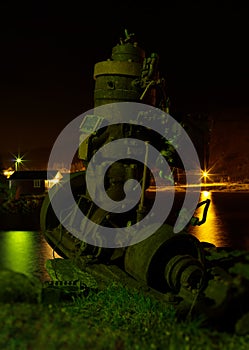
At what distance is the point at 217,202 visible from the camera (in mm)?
30953

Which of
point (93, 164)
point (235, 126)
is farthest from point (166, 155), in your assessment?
point (235, 126)

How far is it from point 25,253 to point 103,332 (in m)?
8.34

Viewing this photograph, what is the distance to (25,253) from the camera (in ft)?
45.5

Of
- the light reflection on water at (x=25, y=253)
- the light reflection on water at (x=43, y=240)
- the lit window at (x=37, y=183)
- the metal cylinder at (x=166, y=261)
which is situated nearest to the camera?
the metal cylinder at (x=166, y=261)

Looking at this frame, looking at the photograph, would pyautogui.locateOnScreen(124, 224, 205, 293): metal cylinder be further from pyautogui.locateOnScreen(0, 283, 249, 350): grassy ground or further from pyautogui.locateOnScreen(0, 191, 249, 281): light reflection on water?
pyautogui.locateOnScreen(0, 191, 249, 281): light reflection on water

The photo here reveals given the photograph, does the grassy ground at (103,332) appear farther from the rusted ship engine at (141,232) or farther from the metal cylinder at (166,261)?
the metal cylinder at (166,261)

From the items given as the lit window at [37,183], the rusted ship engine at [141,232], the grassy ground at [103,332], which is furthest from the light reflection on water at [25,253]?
the lit window at [37,183]

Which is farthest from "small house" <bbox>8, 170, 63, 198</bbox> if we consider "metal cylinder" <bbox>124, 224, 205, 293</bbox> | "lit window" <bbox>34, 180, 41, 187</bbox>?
"metal cylinder" <bbox>124, 224, 205, 293</bbox>

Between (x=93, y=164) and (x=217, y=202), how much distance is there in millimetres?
21498

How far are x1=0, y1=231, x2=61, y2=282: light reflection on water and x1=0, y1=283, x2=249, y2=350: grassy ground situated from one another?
441 centimetres

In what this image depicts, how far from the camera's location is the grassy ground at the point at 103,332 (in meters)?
5.18

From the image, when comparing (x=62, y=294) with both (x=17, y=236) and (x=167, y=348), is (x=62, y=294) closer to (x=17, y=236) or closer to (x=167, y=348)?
(x=167, y=348)

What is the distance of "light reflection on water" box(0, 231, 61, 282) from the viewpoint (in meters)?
11.8

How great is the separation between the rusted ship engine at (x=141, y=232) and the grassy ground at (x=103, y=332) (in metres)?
0.39
